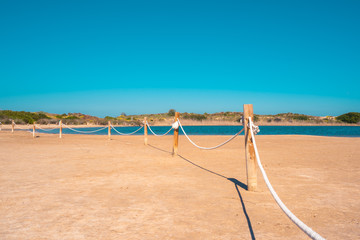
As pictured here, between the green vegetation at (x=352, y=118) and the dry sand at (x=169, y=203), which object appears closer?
the dry sand at (x=169, y=203)

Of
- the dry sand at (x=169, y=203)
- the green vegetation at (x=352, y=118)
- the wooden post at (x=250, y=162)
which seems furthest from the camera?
the green vegetation at (x=352, y=118)

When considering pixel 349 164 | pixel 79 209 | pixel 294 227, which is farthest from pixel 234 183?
pixel 349 164

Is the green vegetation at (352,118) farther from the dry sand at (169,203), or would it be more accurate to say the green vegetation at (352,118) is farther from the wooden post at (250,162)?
the wooden post at (250,162)

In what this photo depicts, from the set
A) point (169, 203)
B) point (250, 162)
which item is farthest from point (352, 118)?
point (169, 203)

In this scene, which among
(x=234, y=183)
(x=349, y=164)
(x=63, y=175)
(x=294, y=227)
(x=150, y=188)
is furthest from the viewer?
(x=349, y=164)

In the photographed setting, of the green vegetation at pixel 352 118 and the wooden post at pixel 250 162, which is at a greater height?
the green vegetation at pixel 352 118

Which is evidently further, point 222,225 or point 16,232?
point 222,225

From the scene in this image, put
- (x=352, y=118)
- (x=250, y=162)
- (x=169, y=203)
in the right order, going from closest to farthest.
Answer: (x=169, y=203)
(x=250, y=162)
(x=352, y=118)

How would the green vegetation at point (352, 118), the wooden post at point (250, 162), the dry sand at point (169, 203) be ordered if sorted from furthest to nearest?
the green vegetation at point (352, 118) → the wooden post at point (250, 162) → the dry sand at point (169, 203)

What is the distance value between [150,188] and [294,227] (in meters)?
2.59

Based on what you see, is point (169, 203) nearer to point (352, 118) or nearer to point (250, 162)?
point (250, 162)

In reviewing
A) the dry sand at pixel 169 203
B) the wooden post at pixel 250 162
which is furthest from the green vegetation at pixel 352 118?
the wooden post at pixel 250 162

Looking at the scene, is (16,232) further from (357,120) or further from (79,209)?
(357,120)

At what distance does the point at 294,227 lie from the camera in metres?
3.20
